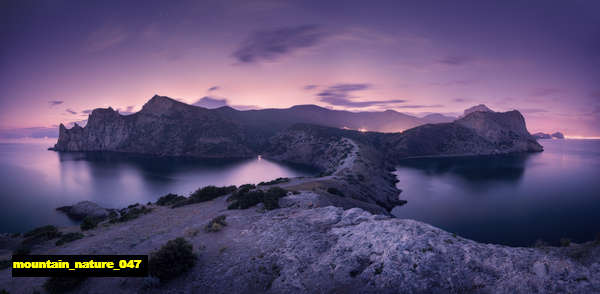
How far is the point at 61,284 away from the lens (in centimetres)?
1284

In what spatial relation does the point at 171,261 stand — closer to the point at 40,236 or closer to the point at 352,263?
the point at 352,263

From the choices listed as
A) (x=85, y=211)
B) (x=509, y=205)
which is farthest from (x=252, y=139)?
(x=509, y=205)

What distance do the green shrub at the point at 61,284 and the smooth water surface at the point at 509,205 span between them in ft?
144

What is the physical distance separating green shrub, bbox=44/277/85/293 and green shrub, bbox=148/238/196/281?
155 inches

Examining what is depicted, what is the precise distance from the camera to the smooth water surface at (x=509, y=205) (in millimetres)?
37938

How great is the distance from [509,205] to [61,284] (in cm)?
6855

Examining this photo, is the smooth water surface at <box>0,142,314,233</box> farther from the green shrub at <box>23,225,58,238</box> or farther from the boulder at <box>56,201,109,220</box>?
the green shrub at <box>23,225,58,238</box>

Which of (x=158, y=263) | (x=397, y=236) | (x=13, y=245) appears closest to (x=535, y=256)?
(x=397, y=236)

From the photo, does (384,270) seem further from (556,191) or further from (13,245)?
(556,191)

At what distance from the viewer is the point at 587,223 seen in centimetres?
4100

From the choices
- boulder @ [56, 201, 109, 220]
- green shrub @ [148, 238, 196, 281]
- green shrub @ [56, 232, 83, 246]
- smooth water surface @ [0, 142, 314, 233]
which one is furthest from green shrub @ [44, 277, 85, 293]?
smooth water surface @ [0, 142, 314, 233]

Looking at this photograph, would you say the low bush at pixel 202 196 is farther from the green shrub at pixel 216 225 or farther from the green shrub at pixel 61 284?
the green shrub at pixel 61 284

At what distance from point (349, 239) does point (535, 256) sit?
28.5 feet

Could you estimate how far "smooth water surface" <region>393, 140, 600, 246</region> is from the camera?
124 feet
